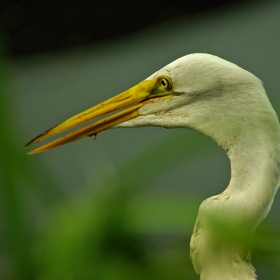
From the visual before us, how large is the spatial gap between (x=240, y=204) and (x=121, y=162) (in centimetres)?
184

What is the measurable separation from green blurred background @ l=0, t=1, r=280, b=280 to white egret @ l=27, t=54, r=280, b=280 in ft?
0.17

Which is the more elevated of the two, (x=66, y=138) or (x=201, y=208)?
(x=66, y=138)

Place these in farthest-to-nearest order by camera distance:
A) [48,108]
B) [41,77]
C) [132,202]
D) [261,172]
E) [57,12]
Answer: [57,12], [41,77], [48,108], [132,202], [261,172]

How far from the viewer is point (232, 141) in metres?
1.20

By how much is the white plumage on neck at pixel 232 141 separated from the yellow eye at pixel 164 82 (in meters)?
0.01

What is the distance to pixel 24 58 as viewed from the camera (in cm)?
412

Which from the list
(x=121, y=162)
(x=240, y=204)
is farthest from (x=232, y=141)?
(x=121, y=162)

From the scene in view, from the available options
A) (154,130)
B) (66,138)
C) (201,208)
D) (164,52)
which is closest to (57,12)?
(164,52)

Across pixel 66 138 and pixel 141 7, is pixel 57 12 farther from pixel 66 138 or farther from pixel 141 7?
pixel 66 138

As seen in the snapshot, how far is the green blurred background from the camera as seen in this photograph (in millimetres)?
1223

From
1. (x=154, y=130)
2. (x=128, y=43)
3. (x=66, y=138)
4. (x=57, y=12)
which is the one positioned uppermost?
(x=57, y=12)

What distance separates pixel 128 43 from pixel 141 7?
0.81ft

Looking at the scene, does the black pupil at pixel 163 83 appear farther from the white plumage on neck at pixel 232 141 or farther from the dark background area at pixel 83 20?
the dark background area at pixel 83 20

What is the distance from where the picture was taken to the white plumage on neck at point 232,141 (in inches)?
45.6
